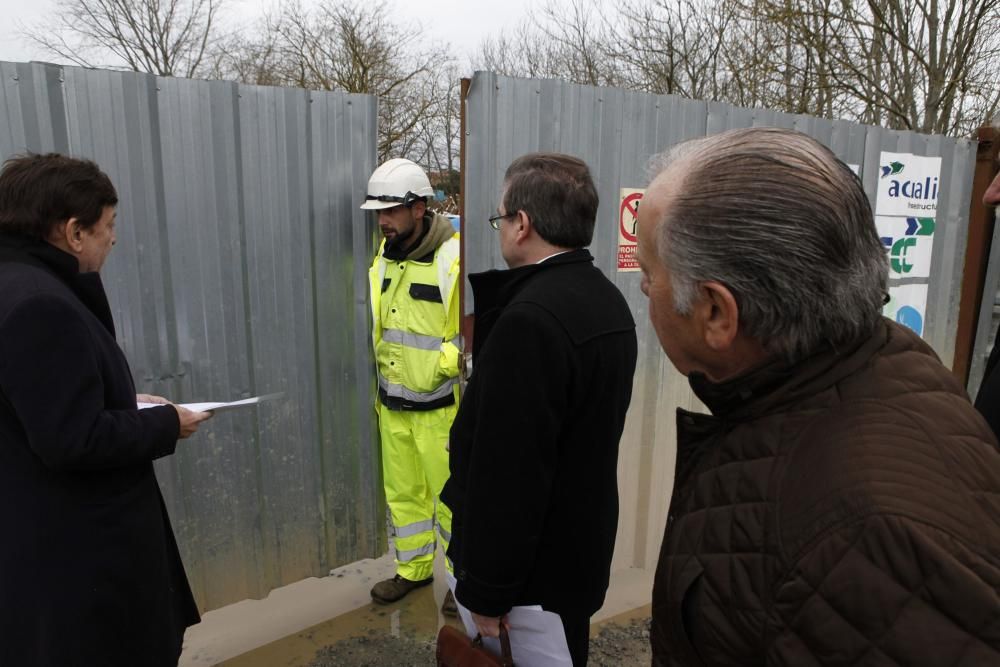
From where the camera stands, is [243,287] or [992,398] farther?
[243,287]

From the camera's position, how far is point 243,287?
2.86m

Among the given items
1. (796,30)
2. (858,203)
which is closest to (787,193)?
(858,203)

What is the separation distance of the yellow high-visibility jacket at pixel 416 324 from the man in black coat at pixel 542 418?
121 centimetres

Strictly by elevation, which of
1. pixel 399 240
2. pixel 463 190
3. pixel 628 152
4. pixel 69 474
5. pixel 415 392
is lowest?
pixel 415 392

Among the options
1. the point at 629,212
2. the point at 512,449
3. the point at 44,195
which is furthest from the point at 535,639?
the point at 629,212

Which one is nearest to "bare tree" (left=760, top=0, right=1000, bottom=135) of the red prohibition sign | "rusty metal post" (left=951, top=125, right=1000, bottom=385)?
"rusty metal post" (left=951, top=125, right=1000, bottom=385)

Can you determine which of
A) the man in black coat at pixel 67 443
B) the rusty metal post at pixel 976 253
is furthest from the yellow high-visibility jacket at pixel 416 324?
the rusty metal post at pixel 976 253

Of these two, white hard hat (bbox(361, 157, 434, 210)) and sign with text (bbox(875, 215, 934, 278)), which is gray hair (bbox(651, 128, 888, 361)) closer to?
white hard hat (bbox(361, 157, 434, 210))

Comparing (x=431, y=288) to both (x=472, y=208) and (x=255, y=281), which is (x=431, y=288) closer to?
(x=472, y=208)

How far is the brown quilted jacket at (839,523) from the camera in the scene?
0.73m

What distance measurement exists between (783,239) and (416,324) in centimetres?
250

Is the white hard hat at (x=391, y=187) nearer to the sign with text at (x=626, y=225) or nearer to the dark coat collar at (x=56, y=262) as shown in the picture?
the sign with text at (x=626, y=225)

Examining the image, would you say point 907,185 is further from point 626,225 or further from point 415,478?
point 415,478

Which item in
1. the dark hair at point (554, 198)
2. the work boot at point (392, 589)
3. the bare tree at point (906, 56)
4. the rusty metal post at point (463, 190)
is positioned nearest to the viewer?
the dark hair at point (554, 198)
